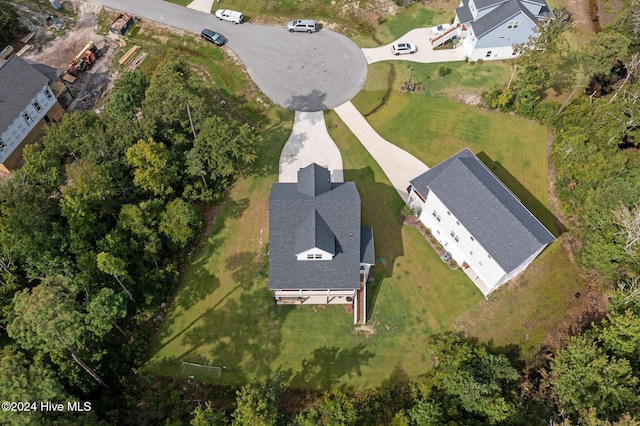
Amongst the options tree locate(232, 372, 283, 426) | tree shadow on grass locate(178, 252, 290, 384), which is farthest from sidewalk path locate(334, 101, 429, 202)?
tree locate(232, 372, 283, 426)

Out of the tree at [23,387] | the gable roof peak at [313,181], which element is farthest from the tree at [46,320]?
the gable roof peak at [313,181]

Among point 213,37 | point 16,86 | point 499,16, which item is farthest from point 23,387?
point 499,16

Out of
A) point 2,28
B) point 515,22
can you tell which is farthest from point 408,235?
point 2,28

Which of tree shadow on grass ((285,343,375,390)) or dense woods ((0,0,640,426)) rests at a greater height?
dense woods ((0,0,640,426))

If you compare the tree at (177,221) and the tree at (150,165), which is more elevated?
the tree at (150,165)

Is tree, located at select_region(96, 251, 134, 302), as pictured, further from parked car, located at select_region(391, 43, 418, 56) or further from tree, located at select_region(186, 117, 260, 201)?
parked car, located at select_region(391, 43, 418, 56)

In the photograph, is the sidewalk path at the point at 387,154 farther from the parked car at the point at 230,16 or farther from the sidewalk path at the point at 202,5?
the sidewalk path at the point at 202,5
